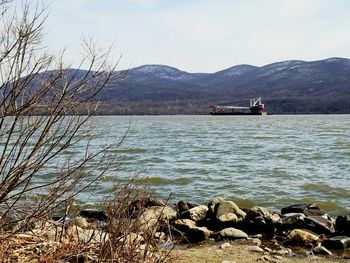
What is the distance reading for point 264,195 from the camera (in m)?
15.3

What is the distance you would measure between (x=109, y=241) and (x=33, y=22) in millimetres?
2360

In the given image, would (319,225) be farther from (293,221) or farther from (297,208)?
(297,208)

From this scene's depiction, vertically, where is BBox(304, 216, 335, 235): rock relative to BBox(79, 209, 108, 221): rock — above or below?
below

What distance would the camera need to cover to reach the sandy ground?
334 inches

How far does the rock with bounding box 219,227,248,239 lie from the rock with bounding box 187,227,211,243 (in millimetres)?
363

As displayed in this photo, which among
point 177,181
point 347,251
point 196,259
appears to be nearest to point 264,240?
point 347,251

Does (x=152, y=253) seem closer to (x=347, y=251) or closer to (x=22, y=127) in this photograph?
(x=22, y=127)

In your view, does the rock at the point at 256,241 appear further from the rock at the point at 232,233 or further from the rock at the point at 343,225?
the rock at the point at 343,225

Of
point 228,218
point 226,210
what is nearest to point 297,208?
point 226,210

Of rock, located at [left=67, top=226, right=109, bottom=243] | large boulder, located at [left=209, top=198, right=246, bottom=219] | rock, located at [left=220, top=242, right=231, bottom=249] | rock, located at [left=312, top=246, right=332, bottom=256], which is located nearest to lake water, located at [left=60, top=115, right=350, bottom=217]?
large boulder, located at [left=209, top=198, right=246, bottom=219]

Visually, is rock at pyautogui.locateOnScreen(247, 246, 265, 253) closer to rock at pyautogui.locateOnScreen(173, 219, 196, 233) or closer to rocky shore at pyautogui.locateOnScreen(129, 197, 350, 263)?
rocky shore at pyautogui.locateOnScreen(129, 197, 350, 263)

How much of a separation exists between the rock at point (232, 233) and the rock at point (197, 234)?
1.19ft

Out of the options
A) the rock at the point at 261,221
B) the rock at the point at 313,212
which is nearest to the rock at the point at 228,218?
the rock at the point at 261,221

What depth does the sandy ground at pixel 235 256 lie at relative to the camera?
8.48 metres
